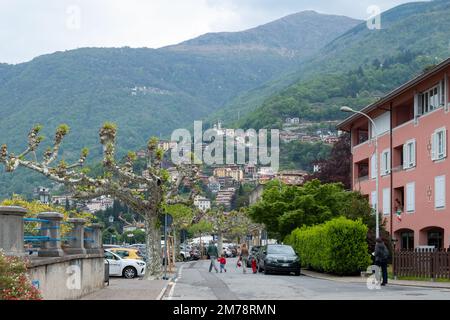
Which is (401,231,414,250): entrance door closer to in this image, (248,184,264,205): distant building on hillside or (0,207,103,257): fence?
(0,207,103,257): fence

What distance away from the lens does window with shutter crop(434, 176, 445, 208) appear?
44.3 m

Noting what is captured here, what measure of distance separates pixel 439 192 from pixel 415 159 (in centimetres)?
424

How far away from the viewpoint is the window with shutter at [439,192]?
145 feet

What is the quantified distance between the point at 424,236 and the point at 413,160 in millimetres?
4864

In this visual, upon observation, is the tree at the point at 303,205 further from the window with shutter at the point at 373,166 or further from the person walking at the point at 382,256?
the person walking at the point at 382,256

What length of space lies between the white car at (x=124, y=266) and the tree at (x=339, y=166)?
128 feet

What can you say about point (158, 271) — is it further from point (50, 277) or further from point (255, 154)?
point (255, 154)

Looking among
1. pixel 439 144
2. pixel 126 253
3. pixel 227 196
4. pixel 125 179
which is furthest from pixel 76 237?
pixel 227 196

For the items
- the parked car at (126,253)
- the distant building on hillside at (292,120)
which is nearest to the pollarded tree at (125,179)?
the parked car at (126,253)

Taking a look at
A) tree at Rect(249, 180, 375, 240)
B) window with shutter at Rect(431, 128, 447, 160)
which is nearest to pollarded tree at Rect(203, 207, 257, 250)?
tree at Rect(249, 180, 375, 240)

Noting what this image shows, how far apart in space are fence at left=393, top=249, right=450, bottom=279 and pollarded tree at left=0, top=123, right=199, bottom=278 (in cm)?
967

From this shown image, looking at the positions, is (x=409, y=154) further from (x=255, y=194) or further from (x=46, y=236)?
(x=255, y=194)


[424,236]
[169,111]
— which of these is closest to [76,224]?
[424,236]
